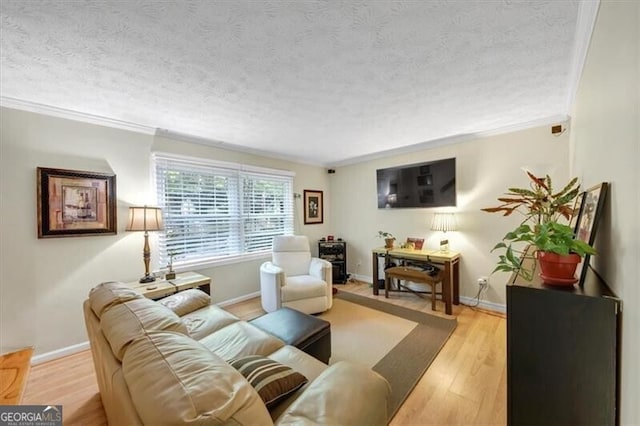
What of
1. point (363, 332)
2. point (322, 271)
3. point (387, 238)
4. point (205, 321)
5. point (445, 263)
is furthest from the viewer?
point (387, 238)

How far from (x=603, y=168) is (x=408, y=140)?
2359 mm

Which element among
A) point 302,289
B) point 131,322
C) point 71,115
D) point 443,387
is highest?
point 71,115

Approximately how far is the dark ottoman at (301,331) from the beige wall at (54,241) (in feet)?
5.99

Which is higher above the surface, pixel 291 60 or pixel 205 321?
pixel 291 60

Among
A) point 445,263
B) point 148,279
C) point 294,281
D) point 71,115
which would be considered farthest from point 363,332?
point 71,115

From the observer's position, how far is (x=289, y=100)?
2119 millimetres

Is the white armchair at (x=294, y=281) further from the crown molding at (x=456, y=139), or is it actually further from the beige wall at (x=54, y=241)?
the crown molding at (x=456, y=139)

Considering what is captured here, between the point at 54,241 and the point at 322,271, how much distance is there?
2.79m

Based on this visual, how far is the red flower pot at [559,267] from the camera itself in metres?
1.02

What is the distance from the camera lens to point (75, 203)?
7.58 feet

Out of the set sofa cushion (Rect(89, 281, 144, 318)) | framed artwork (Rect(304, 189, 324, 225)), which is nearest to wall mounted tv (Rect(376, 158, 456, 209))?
framed artwork (Rect(304, 189, 324, 225))

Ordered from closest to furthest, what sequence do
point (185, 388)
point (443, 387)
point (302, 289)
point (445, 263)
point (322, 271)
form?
point (185, 388)
point (443, 387)
point (302, 289)
point (445, 263)
point (322, 271)

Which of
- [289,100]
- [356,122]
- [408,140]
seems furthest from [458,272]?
[289,100]

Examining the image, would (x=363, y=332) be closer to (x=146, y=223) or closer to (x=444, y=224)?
(x=444, y=224)
